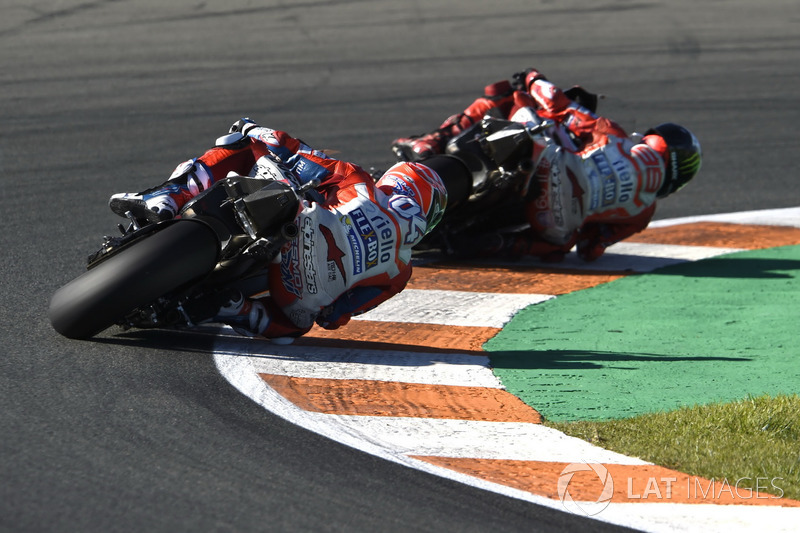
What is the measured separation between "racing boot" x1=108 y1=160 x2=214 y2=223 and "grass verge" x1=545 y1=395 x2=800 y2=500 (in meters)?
2.29

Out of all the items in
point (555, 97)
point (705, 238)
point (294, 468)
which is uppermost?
point (555, 97)

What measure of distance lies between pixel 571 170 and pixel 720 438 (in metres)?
3.72

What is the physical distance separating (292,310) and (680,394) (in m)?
2.05

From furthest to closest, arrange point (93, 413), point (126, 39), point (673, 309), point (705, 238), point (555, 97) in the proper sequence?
1. point (126, 39)
2. point (705, 238)
3. point (555, 97)
4. point (673, 309)
5. point (93, 413)

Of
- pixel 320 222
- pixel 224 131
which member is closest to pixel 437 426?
pixel 320 222

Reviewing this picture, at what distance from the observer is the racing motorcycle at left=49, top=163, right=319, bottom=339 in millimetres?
5562

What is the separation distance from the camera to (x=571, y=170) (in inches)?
337

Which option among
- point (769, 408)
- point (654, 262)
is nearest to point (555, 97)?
point (654, 262)

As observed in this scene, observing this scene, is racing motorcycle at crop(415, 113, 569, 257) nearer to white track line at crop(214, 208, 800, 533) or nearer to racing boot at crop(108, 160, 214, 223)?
white track line at crop(214, 208, 800, 533)

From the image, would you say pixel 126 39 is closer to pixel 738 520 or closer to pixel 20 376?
pixel 20 376

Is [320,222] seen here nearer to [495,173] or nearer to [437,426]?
[437,426]

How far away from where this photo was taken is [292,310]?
6.21 m

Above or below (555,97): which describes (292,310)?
below

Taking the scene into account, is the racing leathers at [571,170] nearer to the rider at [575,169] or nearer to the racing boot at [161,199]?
the rider at [575,169]
